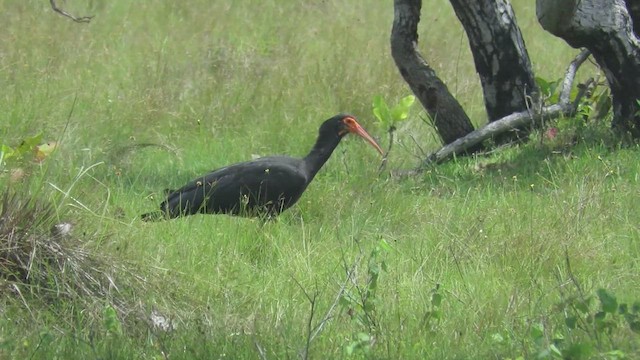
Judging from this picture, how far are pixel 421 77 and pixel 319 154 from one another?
3.99 feet

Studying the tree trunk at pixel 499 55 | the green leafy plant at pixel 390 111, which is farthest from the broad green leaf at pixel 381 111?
the tree trunk at pixel 499 55

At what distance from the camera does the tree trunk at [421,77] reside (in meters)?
8.34

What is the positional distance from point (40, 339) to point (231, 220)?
85.9 inches

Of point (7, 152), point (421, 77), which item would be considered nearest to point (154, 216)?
point (7, 152)

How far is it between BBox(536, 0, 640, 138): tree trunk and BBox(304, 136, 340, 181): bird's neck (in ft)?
4.61

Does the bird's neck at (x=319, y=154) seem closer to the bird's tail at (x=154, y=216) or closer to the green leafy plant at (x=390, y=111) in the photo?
the green leafy plant at (x=390, y=111)

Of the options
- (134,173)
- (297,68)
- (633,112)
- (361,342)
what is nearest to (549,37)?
(297,68)

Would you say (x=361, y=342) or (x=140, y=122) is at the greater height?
(x=361, y=342)

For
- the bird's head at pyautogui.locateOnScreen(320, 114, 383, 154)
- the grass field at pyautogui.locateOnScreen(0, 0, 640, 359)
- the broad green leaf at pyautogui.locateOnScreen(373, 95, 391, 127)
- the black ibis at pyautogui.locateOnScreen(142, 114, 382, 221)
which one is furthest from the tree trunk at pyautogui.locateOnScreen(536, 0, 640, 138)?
the black ibis at pyautogui.locateOnScreen(142, 114, 382, 221)

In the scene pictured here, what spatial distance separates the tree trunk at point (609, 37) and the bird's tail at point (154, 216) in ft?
8.28

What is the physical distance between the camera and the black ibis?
6848mm

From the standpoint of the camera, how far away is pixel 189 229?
6.32 m

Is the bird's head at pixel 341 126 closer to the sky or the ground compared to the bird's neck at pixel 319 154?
closer to the sky

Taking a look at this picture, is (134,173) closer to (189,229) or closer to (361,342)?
(189,229)
